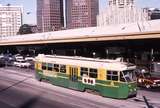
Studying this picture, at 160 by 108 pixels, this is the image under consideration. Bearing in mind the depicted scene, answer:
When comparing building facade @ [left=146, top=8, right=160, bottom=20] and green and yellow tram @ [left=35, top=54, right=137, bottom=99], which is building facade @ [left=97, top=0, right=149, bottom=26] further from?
green and yellow tram @ [left=35, top=54, right=137, bottom=99]

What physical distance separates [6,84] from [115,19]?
5056 inches

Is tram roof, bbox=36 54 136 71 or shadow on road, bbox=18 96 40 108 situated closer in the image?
shadow on road, bbox=18 96 40 108

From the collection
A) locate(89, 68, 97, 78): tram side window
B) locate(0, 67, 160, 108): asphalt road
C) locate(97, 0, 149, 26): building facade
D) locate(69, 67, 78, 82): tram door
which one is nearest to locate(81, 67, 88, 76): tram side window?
locate(89, 68, 97, 78): tram side window

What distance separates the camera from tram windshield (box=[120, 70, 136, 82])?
26639 mm

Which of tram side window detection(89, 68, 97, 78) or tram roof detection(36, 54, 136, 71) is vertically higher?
tram roof detection(36, 54, 136, 71)

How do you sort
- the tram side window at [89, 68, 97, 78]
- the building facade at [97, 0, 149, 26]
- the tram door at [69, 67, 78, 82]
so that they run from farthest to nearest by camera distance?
the building facade at [97, 0, 149, 26], the tram door at [69, 67, 78, 82], the tram side window at [89, 68, 97, 78]

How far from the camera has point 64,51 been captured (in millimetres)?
105688

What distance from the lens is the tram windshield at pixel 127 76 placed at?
26.6 meters

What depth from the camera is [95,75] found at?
28875 millimetres

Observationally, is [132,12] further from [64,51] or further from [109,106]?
[109,106]

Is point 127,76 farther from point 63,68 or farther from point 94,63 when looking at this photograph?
point 63,68

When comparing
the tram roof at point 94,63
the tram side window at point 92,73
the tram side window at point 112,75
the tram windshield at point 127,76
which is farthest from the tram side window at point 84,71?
the tram windshield at point 127,76

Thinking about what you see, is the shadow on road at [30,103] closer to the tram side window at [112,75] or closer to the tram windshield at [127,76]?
the tram side window at [112,75]

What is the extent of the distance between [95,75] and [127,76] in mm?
2918
